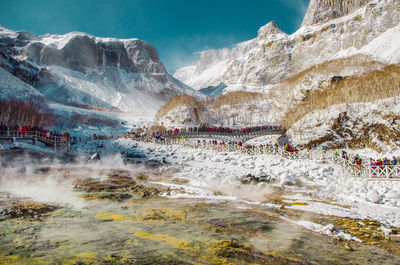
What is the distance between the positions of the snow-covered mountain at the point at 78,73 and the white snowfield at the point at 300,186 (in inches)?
4440

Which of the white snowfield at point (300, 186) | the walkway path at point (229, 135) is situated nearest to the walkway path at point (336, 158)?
the white snowfield at point (300, 186)

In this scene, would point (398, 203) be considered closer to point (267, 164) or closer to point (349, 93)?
point (267, 164)

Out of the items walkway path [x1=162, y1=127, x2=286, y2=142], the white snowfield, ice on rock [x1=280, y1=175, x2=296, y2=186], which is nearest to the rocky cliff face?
walkway path [x1=162, y1=127, x2=286, y2=142]

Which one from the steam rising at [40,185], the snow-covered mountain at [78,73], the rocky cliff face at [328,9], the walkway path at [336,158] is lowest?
the steam rising at [40,185]

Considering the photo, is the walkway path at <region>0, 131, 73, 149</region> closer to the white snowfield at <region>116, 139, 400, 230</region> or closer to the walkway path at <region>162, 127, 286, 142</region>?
the walkway path at <region>162, 127, 286, 142</region>

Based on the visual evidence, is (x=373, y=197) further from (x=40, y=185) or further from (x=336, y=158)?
(x=40, y=185)

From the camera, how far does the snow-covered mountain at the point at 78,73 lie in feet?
449

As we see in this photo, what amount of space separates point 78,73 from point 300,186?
601 feet

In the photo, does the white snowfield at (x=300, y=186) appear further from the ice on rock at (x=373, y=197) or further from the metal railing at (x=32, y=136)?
the metal railing at (x=32, y=136)

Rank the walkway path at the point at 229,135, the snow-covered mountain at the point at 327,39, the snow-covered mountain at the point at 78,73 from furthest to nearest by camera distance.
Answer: the snow-covered mountain at the point at 78,73 → the snow-covered mountain at the point at 327,39 → the walkway path at the point at 229,135

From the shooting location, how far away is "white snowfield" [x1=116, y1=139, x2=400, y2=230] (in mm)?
10234

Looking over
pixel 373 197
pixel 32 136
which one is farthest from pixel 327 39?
pixel 32 136

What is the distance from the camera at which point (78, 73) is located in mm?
166625

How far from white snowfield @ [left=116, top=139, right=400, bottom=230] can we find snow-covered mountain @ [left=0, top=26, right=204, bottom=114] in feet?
370
